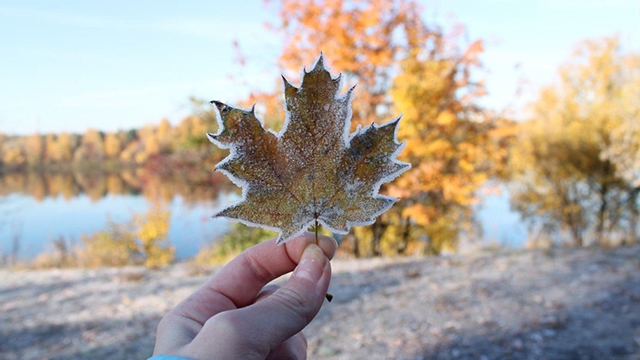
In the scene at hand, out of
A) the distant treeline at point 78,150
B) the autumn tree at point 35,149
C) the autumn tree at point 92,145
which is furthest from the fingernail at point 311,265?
the autumn tree at point 35,149

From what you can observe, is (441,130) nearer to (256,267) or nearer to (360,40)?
(360,40)

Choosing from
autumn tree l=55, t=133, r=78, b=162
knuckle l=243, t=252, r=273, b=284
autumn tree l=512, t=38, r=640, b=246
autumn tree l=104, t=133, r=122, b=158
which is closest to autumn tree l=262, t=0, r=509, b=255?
autumn tree l=512, t=38, r=640, b=246

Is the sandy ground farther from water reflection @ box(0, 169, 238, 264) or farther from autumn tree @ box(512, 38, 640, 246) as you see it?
autumn tree @ box(512, 38, 640, 246)

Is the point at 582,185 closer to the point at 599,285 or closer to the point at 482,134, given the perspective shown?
the point at 482,134

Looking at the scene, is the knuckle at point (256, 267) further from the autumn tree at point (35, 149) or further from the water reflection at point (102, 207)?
the autumn tree at point (35, 149)

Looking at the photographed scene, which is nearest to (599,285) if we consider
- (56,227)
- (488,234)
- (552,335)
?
(552,335)
